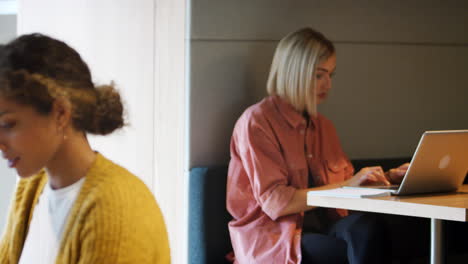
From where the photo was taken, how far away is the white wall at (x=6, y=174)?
1.09 meters

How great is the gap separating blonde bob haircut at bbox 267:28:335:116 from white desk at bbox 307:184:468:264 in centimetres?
64

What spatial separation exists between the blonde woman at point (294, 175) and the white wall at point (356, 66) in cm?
20

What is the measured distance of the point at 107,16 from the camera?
137cm

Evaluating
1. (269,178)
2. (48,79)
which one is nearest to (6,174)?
(48,79)

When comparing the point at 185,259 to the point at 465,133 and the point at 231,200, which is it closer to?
the point at 231,200

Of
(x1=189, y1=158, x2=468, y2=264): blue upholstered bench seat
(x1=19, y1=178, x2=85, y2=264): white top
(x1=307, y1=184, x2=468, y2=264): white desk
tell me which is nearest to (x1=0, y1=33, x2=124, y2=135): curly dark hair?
(x1=19, y1=178, x2=85, y2=264): white top

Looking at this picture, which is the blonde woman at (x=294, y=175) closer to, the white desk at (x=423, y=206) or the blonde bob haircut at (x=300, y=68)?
the blonde bob haircut at (x=300, y=68)

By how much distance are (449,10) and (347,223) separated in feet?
4.99

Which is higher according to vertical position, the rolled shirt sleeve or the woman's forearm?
the rolled shirt sleeve

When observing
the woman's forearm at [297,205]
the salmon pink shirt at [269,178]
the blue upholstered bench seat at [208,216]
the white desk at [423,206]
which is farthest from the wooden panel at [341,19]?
the white desk at [423,206]

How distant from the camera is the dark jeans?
2.08 metres

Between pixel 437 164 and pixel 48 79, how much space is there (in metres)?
1.30

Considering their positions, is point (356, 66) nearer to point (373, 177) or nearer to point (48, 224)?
point (373, 177)

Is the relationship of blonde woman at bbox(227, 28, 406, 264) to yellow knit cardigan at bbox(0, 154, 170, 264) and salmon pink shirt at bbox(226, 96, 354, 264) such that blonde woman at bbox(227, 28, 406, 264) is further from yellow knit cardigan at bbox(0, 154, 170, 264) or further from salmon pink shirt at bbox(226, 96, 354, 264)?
yellow knit cardigan at bbox(0, 154, 170, 264)
